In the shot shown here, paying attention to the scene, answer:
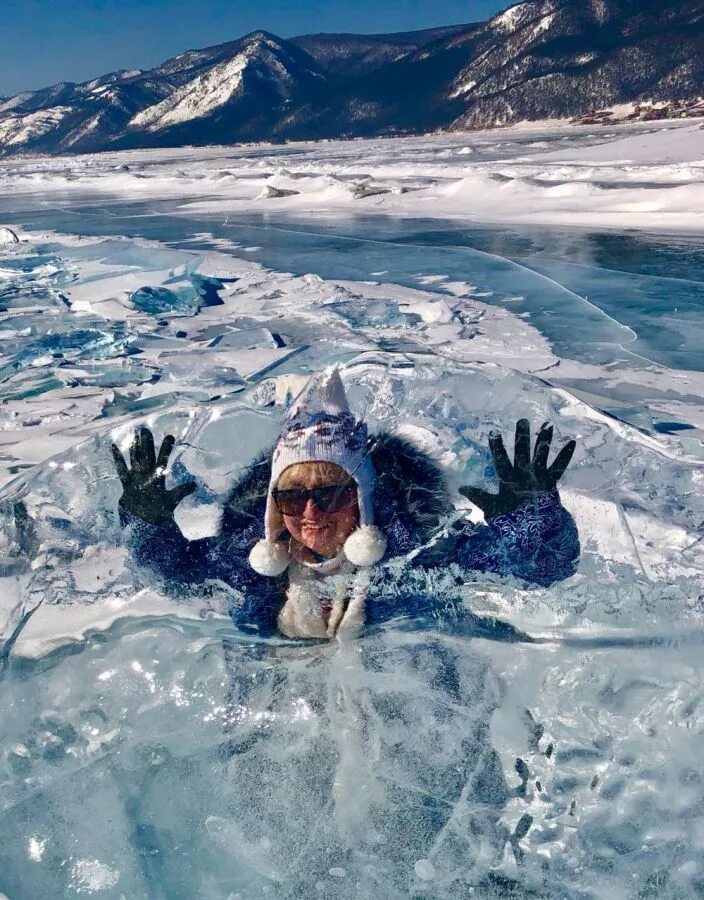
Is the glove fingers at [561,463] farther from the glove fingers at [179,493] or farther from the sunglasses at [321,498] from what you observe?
the glove fingers at [179,493]

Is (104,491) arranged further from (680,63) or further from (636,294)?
(680,63)

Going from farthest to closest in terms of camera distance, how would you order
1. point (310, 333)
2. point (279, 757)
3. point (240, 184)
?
point (240, 184) < point (310, 333) < point (279, 757)

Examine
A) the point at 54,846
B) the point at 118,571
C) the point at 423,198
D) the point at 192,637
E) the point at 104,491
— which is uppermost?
the point at 423,198

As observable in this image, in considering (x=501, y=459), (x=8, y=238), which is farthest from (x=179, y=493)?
(x=8, y=238)

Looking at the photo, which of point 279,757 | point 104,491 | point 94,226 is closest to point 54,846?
point 279,757

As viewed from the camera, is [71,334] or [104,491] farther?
[71,334]

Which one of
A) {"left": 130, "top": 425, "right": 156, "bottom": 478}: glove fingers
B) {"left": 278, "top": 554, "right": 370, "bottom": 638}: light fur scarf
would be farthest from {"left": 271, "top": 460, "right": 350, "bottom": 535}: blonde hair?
{"left": 130, "top": 425, "right": 156, "bottom": 478}: glove fingers

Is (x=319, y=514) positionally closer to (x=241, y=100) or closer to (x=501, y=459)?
(x=501, y=459)

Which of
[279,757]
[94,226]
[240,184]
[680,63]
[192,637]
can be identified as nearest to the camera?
[279,757]
